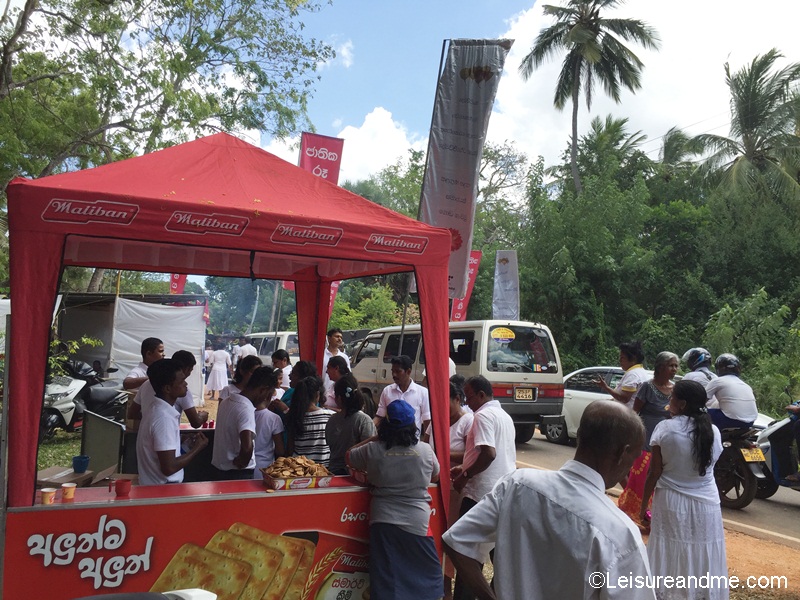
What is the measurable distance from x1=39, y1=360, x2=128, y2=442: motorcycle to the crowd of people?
18.4ft

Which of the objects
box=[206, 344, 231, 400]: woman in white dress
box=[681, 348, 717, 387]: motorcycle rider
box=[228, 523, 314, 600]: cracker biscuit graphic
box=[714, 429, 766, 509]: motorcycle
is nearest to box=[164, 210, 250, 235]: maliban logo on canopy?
box=[228, 523, 314, 600]: cracker biscuit graphic

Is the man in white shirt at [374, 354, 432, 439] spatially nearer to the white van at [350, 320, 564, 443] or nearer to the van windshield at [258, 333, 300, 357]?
the white van at [350, 320, 564, 443]

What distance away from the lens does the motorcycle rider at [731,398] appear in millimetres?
7348

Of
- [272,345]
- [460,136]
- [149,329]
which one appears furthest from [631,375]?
[272,345]

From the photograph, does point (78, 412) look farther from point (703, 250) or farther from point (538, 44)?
point (538, 44)

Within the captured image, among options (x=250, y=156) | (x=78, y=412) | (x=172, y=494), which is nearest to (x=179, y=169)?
(x=250, y=156)

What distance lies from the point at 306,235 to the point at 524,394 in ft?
23.5

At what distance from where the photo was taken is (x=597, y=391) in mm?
11633

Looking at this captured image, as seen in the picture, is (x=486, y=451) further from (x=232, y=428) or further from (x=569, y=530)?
(x=569, y=530)

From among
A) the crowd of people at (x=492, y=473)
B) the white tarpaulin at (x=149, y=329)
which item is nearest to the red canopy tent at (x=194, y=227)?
the crowd of people at (x=492, y=473)

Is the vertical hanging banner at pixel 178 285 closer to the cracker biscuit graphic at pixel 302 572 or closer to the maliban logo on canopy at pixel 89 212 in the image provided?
the maliban logo on canopy at pixel 89 212

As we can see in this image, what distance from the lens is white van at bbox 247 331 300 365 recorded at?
20.1 m

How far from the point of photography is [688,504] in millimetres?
4016

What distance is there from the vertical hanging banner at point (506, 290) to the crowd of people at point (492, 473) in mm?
8787
